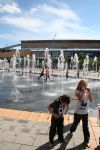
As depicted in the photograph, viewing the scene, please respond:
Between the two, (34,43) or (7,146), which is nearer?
(7,146)

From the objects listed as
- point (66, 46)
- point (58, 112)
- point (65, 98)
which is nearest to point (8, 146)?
point (58, 112)

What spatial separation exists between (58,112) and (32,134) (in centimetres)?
128

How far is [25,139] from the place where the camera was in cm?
706

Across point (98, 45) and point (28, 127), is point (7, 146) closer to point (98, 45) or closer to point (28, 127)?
point (28, 127)

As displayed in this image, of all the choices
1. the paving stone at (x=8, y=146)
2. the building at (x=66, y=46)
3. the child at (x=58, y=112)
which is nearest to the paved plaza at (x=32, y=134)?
the paving stone at (x=8, y=146)

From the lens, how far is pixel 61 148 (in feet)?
21.7

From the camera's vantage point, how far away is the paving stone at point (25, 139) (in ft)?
22.5

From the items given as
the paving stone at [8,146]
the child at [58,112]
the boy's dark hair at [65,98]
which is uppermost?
the boy's dark hair at [65,98]

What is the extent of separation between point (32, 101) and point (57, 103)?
6.72 m

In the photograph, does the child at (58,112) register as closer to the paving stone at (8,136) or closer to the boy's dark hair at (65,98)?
the boy's dark hair at (65,98)

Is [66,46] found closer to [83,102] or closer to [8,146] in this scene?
[83,102]

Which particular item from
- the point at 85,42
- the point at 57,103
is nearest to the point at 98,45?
the point at 85,42

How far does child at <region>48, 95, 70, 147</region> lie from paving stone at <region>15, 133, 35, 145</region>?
540 millimetres

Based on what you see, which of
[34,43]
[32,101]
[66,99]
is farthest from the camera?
[34,43]
